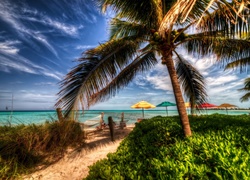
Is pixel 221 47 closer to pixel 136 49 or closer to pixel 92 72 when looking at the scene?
pixel 136 49

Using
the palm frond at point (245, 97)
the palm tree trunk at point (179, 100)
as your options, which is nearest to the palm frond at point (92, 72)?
the palm tree trunk at point (179, 100)

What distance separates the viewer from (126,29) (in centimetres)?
616

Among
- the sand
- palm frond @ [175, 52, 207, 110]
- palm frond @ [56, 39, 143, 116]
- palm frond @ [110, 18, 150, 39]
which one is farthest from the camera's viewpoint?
palm frond @ [175, 52, 207, 110]

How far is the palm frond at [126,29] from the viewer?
5379 millimetres

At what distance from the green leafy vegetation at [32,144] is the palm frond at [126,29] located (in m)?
4.85

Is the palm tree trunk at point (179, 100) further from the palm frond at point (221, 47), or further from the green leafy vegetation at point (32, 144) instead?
the green leafy vegetation at point (32, 144)

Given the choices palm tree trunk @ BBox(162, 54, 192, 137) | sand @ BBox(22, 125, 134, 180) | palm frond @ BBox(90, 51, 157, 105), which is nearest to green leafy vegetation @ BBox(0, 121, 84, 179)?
sand @ BBox(22, 125, 134, 180)

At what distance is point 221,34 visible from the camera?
4641mm

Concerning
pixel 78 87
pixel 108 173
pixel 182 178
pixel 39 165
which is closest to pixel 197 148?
pixel 182 178

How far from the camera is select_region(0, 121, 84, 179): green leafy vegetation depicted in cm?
522

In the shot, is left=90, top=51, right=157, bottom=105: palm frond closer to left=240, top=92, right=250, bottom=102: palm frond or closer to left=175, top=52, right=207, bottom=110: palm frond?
left=175, top=52, right=207, bottom=110: palm frond

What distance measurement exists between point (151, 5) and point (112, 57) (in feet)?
5.85

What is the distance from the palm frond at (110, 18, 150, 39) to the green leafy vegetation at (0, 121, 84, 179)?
4.85 m

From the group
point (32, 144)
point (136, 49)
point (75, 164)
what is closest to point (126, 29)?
point (136, 49)
